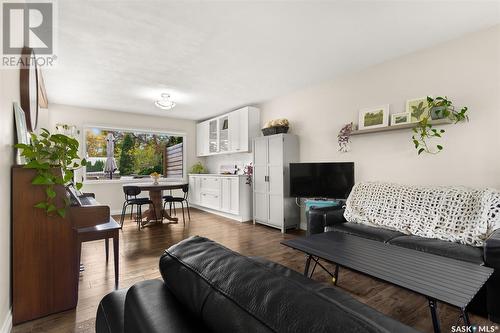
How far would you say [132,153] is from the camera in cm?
618

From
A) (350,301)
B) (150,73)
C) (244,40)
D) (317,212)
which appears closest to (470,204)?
(317,212)

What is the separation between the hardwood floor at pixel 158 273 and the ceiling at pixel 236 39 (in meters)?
2.44

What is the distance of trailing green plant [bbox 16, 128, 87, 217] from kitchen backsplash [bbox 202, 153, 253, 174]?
12.7 feet

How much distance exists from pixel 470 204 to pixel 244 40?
2728mm

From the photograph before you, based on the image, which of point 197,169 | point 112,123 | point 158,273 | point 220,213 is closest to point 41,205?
point 158,273

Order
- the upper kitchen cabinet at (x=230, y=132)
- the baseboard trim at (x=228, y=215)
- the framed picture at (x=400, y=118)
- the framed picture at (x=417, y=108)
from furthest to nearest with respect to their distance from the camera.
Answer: the upper kitchen cabinet at (x=230, y=132) < the baseboard trim at (x=228, y=215) < the framed picture at (x=400, y=118) < the framed picture at (x=417, y=108)

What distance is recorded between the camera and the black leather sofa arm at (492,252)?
1.74m

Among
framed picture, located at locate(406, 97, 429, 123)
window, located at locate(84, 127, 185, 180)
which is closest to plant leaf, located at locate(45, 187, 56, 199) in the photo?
framed picture, located at locate(406, 97, 429, 123)

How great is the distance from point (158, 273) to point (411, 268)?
2261mm

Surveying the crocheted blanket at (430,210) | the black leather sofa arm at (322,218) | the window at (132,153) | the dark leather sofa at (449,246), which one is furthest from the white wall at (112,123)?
the crocheted blanket at (430,210)

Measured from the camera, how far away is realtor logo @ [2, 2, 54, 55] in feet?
5.56

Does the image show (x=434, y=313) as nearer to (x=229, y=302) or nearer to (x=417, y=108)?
(x=229, y=302)

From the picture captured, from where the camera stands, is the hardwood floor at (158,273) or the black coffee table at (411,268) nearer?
the black coffee table at (411,268)

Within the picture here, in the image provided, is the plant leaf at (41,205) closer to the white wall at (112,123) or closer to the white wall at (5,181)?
the white wall at (5,181)
